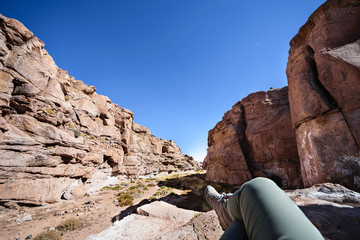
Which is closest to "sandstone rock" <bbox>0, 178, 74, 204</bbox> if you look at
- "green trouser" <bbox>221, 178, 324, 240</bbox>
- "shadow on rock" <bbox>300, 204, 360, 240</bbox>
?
"green trouser" <bbox>221, 178, 324, 240</bbox>

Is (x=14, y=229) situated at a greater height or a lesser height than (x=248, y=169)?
lesser

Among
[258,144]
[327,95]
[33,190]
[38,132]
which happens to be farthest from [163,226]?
[258,144]

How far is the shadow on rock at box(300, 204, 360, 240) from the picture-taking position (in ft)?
6.97

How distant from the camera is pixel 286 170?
12508 millimetres

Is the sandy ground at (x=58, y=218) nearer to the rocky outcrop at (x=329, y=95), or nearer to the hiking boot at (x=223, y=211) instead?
the hiking boot at (x=223, y=211)

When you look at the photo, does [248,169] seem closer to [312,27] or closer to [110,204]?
[312,27]

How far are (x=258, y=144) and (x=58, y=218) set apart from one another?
17960 millimetres

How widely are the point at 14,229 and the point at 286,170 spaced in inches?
756

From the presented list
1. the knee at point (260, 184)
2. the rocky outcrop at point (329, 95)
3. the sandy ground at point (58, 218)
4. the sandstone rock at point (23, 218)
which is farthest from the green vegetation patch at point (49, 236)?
the rocky outcrop at point (329, 95)

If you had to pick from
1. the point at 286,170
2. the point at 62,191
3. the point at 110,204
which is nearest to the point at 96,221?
the point at 110,204

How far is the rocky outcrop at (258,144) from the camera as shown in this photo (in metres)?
13.0

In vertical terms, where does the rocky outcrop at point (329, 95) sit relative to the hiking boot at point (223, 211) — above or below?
above

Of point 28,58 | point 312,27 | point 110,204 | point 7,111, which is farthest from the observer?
point 28,58

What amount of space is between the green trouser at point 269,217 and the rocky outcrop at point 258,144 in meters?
14.8
